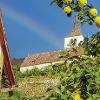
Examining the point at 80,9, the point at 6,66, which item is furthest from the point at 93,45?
the point at 6,66

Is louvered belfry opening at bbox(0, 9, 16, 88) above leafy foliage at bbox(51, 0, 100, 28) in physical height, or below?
below

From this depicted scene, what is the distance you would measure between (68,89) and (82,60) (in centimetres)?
42

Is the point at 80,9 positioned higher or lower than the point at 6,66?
higher

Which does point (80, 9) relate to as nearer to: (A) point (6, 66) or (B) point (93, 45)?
(B) point (93, 45)

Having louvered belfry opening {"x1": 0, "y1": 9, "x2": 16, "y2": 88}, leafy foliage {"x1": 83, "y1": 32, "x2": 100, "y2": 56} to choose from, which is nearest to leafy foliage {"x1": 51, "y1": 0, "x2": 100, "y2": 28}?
leafy foliage {"x1": 83, "y1": 32, "x2": 100, "y2": 56}

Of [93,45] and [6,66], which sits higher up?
[93,45]

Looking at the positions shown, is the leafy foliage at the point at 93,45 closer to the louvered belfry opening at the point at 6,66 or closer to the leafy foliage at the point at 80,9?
the leafy foliage at the point at 80,9

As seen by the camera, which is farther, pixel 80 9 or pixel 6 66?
pixel 6 66

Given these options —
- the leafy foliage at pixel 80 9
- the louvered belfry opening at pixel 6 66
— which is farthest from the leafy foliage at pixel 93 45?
the louvered belfry opening at pixel 6 66

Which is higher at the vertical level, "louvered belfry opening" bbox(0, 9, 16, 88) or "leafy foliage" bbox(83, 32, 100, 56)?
"leafy foliage" bbox(83, 32, 100, 56)

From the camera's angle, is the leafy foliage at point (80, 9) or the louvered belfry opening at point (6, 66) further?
the louvered belfry opening at point (6, 66)

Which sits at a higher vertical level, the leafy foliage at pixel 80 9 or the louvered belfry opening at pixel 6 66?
the leafy foliage at pixel 80 9

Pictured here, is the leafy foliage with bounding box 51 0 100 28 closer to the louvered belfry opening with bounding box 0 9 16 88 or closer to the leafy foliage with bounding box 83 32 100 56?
the leafy foliage with bounding box 83 32 100 56

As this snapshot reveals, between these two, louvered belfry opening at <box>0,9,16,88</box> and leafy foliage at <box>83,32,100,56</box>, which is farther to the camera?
louvered belfry opening at <box>0,9,16,88</box>
